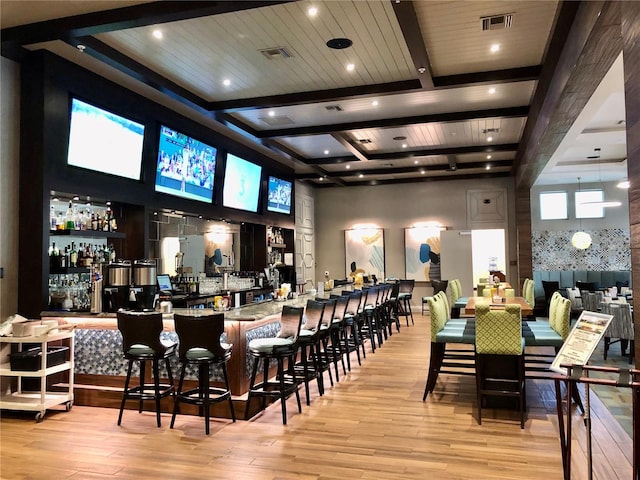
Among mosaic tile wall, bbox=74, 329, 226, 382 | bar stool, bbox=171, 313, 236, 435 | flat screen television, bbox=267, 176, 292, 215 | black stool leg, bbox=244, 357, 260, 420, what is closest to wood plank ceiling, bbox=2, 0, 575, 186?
flat screen television, bbox=267, 176, 292, 215

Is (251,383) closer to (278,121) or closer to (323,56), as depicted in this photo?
(323,56)

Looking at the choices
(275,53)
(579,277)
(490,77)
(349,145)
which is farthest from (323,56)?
(579,277)

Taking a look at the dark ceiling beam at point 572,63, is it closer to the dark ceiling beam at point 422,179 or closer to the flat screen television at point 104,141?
the flat screen television at point 104,141

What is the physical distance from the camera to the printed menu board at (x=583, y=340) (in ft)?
7.75

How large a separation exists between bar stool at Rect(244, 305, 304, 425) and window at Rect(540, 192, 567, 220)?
38.5 feet

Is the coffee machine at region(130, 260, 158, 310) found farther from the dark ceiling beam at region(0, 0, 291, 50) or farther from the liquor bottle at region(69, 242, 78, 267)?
the dark ceiling beam at region(0, 0, 291, 50)

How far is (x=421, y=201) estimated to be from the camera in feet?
44.6

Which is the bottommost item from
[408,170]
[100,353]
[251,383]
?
[251,383]

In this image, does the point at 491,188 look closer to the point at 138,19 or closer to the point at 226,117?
the point at 226,117

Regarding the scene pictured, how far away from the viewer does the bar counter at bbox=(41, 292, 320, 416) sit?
4.67 m

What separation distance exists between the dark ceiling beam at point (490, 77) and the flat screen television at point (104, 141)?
3.93 metres

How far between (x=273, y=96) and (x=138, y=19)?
268 centimetres

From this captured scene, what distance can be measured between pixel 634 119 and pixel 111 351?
193 inches

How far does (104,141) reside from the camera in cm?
584
